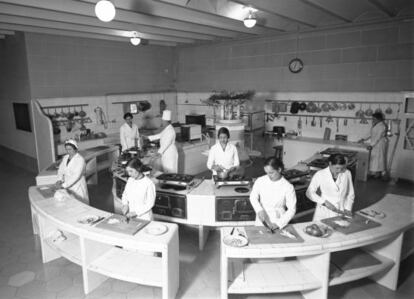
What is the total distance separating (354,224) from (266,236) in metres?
1.07

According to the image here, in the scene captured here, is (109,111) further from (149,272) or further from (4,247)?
(149,272)

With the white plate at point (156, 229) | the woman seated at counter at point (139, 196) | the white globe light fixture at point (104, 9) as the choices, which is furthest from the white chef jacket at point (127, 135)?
the white plate at point (156, 229)

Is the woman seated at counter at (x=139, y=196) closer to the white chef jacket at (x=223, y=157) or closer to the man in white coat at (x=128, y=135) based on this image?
the white chef jacket at (x=223, y=157)

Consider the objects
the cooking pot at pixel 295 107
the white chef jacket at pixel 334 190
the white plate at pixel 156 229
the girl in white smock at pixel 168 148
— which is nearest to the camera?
the white plate at pixel 156 229

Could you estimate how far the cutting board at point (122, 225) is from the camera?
3.35 m

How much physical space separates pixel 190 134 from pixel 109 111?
3.03 meters

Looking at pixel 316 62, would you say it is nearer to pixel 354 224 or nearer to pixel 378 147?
pixel 378 147

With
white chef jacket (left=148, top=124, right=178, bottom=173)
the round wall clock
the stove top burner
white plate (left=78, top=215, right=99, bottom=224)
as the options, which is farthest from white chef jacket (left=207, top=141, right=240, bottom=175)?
the round wall clock

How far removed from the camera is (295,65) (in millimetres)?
8664

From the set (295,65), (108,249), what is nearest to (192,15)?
(295,65)

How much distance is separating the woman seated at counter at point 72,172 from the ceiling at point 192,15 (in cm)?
242

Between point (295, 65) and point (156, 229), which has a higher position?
point (295, 65)

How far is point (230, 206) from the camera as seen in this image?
434cm

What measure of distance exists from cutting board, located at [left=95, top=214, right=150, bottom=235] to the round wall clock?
22.1 ft
